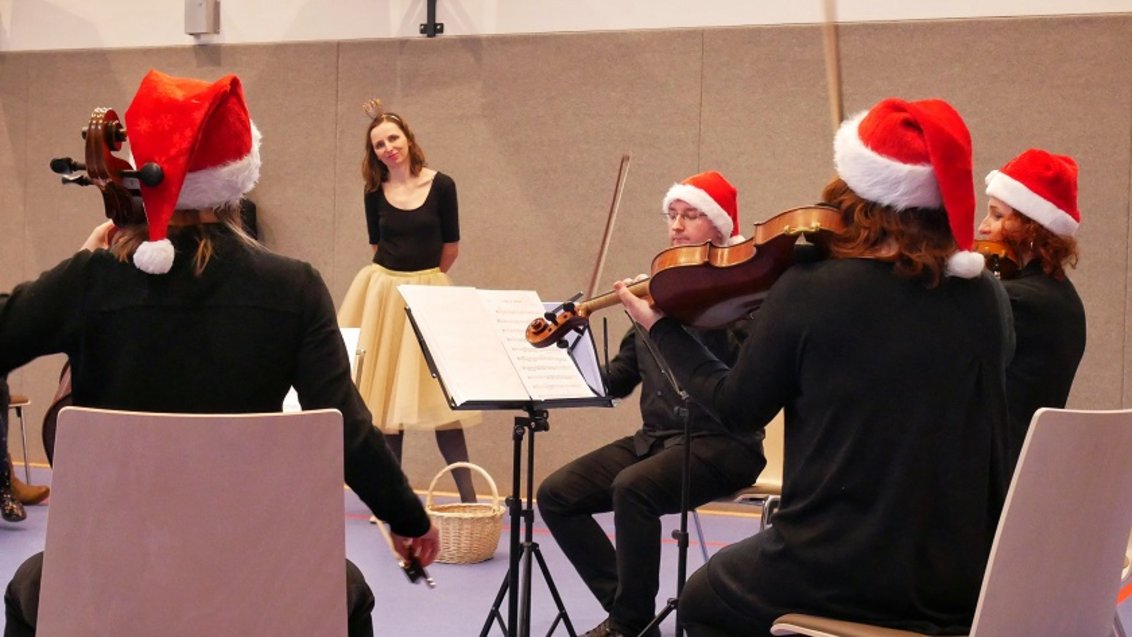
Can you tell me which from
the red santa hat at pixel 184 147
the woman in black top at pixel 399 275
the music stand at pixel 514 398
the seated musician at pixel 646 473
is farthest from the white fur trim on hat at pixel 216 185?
the woman in black top at pixel 399 275

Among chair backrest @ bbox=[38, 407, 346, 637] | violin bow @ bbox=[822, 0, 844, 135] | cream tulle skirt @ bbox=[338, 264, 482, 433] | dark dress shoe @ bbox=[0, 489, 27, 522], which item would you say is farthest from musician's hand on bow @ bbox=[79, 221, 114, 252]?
dark dress shoe @ bbox=[0, 489, 27, 522]

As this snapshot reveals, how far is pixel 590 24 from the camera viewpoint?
6391mm

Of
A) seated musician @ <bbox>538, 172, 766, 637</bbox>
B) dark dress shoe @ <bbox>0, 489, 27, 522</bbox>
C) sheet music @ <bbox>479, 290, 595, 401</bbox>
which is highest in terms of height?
sheet music @ <bbox>479, 290, 595, 401</bbox>

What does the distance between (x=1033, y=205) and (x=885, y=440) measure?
59.1 inches

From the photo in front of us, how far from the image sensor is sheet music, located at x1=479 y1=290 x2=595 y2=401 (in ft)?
11.1

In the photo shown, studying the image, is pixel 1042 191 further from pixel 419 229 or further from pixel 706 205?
pixel 419 229

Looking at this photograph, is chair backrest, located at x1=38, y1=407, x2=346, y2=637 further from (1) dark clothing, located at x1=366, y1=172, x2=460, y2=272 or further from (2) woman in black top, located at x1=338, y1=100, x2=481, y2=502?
(1) dark clothing, located at x1=366, y1=172, x2=460, y2=272

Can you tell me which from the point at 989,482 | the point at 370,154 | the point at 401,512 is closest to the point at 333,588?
the point at 401,512

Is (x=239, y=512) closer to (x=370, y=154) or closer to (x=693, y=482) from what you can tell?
(x=693, y=482)

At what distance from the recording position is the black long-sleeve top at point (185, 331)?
6.72 feet

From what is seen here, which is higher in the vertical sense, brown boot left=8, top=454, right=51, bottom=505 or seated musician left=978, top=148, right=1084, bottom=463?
seated musician left=978, top=148, right=1084, bottom=463

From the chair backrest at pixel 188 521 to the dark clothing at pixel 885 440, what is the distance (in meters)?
0.75

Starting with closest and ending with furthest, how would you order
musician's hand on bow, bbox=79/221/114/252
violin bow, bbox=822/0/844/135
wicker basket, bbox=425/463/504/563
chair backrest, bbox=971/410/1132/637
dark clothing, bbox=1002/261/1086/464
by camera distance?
chair backrest, bbox=971/410/1132/637
musician's hand on bow, bbox=79/221/114/252
violin bow, bbox=822/0/844/135
dark clothing, bbox=1002/261/1086/464
wicker basket, bbox=425/463/504/563

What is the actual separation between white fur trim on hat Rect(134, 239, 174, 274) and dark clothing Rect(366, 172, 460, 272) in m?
3.71
